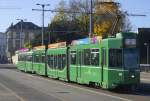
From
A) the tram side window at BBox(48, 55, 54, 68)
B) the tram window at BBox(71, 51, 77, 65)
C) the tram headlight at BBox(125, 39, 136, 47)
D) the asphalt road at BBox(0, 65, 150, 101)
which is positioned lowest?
the asphalt road at BBox(0, 65, 150, 101)

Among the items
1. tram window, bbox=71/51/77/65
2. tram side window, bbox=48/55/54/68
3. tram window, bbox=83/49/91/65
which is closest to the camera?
tram window, bbox=83/49/91/65

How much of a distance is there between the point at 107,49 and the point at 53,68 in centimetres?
1700

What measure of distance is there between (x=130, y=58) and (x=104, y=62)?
1627 millimetres

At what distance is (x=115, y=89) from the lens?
3066cm

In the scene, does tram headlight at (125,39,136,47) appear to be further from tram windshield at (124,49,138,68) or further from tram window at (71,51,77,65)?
tram window at (71,51,77,65)

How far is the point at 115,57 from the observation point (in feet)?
94.2

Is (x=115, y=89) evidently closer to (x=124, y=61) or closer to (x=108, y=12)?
(x=124, y=61)

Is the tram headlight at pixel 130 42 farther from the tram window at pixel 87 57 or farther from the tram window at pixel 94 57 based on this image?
the tram window at pixel 87 57

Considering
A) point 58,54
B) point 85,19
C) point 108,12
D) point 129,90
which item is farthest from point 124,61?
point 85,19

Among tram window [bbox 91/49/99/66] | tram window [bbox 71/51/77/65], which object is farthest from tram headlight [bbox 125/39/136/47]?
tram window [bbox 71/51/77/65]

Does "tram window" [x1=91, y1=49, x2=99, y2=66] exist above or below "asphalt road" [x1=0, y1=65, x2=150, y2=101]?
above

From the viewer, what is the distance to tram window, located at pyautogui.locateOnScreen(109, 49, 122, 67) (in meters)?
28.6

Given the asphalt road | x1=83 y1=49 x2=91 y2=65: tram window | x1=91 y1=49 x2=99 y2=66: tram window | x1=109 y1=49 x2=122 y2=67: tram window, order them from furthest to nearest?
x1=83 y1=49 x2=91 y2=65: tram window
x1=91 y1=49 x2=99 y2=66: tram window
x1=109 y1=49 x2=122 y2=67: tram window
the asphalt road

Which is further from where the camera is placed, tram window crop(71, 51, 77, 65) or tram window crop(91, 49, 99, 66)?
tram window crop(71, 51, 77, 65)
